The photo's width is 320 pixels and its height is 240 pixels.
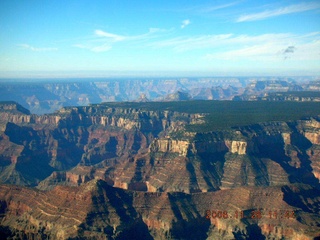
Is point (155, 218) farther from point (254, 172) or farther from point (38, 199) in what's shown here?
point (254, 172)

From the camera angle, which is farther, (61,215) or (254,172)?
(254,172)

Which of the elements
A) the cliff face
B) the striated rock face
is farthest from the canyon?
the cliff face

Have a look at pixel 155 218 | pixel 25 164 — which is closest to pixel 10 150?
pixel 25 164
